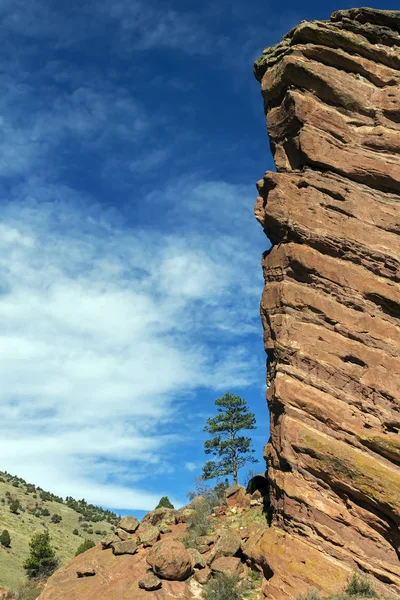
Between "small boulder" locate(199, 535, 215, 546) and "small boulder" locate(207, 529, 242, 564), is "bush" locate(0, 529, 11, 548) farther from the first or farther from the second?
"small boulder" locate(207, 529, 242, 564)

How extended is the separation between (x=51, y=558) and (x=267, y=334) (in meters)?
43.1

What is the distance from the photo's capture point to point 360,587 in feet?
68.2

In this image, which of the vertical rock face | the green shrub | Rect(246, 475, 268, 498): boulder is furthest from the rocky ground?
the green shrub

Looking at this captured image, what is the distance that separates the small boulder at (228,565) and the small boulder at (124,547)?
615cm

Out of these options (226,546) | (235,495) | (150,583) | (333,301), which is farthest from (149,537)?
(333,301)

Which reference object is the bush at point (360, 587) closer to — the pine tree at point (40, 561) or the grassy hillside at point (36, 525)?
the grassy hillside at point (36, 525)

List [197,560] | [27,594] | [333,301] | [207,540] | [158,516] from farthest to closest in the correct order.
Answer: [27,594]
[158,516]
[207,540]
[333,301]
[197,560]

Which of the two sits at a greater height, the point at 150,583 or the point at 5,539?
the point at 5,539

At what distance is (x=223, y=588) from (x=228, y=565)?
175 centimetres

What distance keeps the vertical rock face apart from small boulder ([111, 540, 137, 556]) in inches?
381

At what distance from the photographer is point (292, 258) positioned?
28.4 meters

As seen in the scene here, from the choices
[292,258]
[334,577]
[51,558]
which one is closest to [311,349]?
[292,258]

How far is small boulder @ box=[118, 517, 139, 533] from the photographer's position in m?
33.5

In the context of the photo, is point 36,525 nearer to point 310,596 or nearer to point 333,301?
point 310,596
